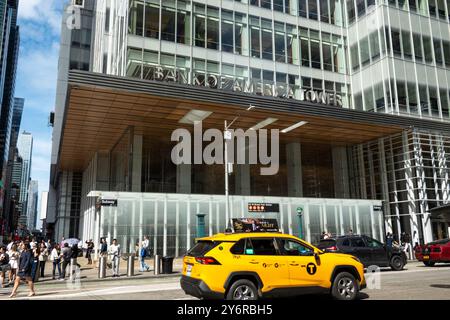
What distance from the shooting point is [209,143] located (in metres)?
34.2

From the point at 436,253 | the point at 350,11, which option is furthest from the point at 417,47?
the point at 436,253

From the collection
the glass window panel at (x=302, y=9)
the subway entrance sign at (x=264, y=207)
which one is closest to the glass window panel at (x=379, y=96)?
the glass window panel at (x=302, y=9)

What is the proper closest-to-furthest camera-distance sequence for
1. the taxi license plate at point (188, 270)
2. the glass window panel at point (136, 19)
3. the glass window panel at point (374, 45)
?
the taxi license plate at point (188, 270) → the glass window panel at point (136, 19) → the glass window panel at point (374, 45)

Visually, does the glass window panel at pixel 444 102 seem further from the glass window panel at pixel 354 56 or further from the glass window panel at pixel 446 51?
the glass window panel at pixel 354 56

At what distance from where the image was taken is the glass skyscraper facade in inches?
1131

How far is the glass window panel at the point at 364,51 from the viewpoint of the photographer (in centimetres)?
3591

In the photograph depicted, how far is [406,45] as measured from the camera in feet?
115

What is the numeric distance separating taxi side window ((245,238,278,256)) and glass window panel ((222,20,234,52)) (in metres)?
26.4

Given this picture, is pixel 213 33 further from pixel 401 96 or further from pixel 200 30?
pixel 401 96

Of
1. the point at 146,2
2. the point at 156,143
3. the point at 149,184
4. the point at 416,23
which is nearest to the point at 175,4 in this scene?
the point at 146,2

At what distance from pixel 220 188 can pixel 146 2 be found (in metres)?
17.7

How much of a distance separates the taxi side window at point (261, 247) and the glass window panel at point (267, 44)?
2764 centimetres

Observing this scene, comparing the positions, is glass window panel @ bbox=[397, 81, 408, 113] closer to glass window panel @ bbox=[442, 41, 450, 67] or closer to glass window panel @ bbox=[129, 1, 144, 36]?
glass window panel @ bbox=[442, 41, 450, 67]

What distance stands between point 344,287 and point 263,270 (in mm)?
2355
